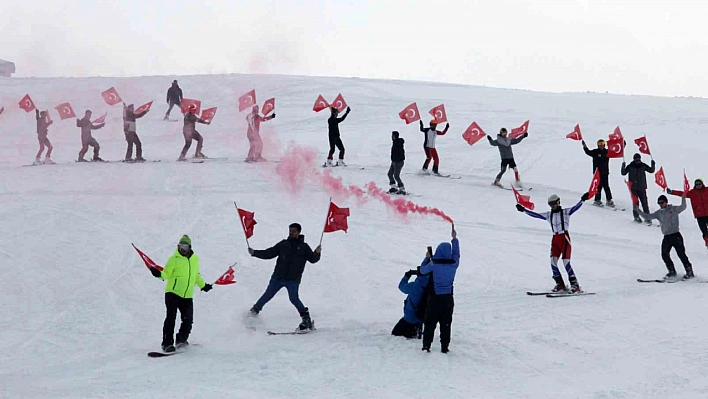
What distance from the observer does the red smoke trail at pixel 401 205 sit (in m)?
17.3

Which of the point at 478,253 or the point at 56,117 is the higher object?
the point at 56,117

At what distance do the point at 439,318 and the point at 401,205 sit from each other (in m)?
8.69

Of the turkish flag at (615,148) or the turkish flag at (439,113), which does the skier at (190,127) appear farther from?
the turkish flag at (615,148)

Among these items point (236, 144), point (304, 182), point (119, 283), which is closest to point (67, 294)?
point (119, 283)

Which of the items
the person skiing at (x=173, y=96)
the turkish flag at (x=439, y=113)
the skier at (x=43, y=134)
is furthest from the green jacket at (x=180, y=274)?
the person skiing at (x=173, y=96)

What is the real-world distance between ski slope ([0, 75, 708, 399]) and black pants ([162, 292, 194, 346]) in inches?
12.7

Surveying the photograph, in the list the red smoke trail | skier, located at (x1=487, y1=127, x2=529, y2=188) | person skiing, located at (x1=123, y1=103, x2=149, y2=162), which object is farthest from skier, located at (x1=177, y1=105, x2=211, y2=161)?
skier, located at (x1=487, y1=127, x2=529, y2=188)

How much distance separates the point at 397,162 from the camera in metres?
A: 18.8

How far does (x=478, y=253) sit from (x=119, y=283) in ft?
21.7

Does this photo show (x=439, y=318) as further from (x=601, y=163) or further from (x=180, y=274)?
(x=601, y=163)

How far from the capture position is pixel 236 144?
26.2 metres

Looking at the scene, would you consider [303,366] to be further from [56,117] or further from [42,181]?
[56,117]

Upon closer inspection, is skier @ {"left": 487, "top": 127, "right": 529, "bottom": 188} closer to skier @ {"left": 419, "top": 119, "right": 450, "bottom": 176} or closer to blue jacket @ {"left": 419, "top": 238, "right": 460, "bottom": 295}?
skier @ {"left": 419, "top": 119, "right": 450, "bottom": 176}

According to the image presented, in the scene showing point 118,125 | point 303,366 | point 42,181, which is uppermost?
point 118,125
